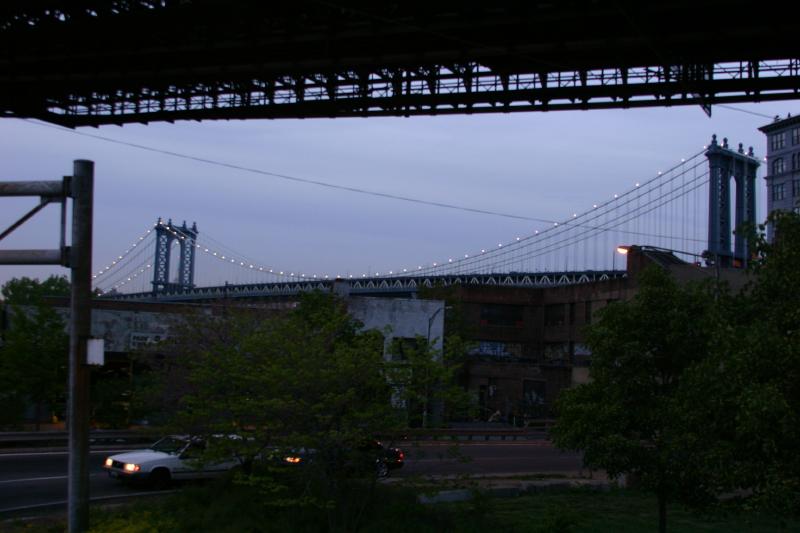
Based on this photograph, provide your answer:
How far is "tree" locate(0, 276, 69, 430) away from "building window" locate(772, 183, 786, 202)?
84746 mm

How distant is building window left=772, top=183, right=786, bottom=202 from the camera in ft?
331

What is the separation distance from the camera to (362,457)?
558 inches

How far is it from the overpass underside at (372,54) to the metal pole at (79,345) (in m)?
16.5

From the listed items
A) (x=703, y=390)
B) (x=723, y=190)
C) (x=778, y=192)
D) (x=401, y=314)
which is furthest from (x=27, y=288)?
(x=778, y=192)

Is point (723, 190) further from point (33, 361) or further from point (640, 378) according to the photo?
point (640, 378)

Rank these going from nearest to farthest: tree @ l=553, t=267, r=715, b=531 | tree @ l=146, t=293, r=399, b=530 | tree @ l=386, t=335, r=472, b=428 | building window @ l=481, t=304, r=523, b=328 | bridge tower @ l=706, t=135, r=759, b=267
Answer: tree @ l=146, t=293, r=399, b=530, tree @ l=386, t=335, r=472, b=428, tree @ l=553, t=267, r=715, b=531, building window @ l=481, t=304, r=523, b=328, bridge tower @ l=706, t=135, r=759, b=267

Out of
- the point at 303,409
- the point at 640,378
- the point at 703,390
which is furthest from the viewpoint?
the point at 640,378

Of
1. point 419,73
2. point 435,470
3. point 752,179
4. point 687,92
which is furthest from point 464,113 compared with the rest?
point 752,179

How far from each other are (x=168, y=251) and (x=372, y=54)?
3934 inches

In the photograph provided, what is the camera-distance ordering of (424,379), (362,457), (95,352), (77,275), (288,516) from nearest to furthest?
(95,352) < (77,275) < (362,457) < (288,516) < (424,379)

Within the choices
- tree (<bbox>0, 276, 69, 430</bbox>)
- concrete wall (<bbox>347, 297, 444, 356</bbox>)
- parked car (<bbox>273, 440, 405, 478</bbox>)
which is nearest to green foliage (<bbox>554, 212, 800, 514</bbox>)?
parked car (<bbox>273, 440, 405, 478</bbox>)

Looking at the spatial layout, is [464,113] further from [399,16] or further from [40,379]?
[40,379]

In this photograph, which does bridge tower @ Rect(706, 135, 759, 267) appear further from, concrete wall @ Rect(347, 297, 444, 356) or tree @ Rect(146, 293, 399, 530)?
tree @ Rect(146, 293, 399, 530)

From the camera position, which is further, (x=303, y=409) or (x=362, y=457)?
(x=362, y=457)
